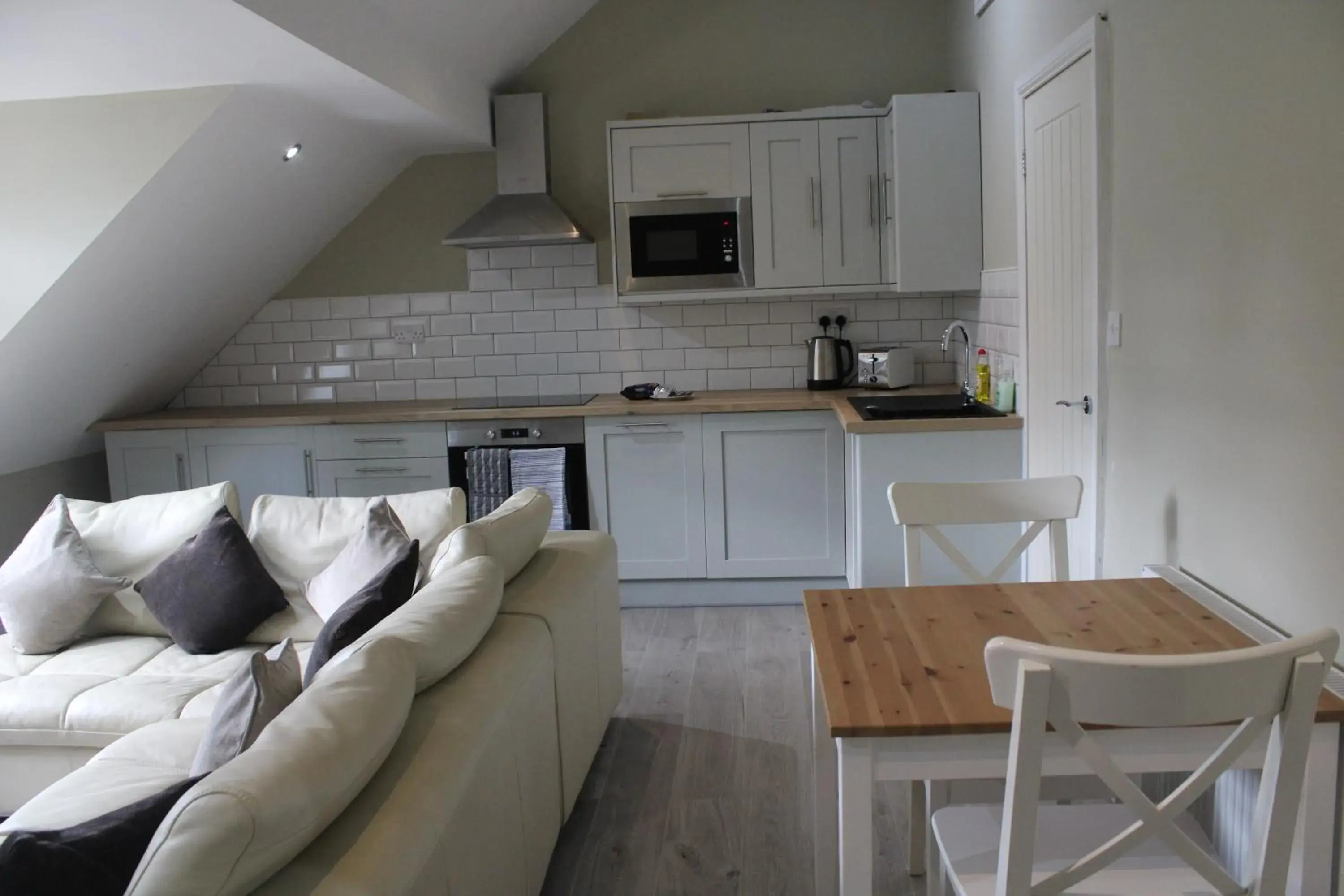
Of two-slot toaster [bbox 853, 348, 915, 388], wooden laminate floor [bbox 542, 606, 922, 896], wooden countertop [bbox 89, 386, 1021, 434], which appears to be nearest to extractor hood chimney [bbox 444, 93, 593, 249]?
wooden countertop [bbox 89, 386, 1021, 434]

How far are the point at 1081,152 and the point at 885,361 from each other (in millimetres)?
1927

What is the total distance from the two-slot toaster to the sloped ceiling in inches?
81.5

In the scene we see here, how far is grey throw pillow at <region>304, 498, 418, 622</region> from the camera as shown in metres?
3.06

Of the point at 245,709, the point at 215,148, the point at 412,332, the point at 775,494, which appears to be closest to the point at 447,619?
the point at 245,709

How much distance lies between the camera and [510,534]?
2.90 m

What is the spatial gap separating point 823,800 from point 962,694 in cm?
61

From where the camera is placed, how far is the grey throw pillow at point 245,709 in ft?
6.30

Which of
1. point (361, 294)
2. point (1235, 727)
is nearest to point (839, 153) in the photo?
point (361, 294)

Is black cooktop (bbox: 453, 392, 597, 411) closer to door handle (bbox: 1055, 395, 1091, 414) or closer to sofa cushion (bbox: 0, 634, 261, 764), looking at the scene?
sofa cushion (bbox: 0, 634, 261, 764)

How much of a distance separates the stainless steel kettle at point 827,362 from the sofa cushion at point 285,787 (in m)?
3.57

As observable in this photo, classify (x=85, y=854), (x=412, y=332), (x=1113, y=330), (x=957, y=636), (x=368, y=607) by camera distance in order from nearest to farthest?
1. (x=85, y=854)
2. (x=957, y=636)
3. (x=368, y=607)
4. (x=1113, y=330)
5. (x=412, y=332)

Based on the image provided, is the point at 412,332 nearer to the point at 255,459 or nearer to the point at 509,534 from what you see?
the point at 255,459

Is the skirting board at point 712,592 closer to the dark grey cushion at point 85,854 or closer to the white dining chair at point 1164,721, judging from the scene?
the white dining chair at point 1164,721

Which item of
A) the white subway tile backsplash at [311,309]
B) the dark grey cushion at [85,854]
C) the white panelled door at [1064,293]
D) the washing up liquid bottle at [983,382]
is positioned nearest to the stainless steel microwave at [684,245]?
the washing up liquid bottle at [983,382]
